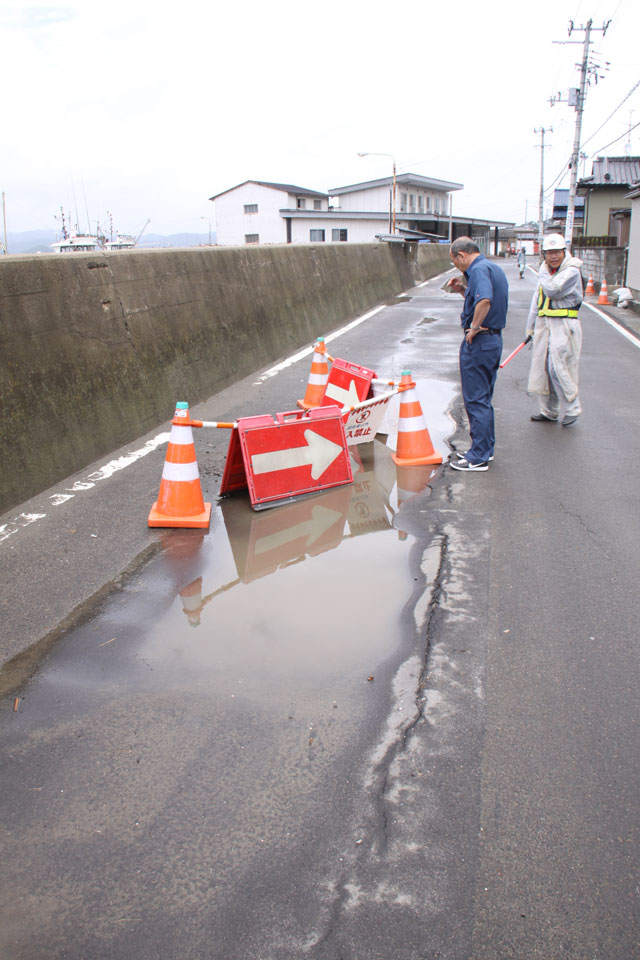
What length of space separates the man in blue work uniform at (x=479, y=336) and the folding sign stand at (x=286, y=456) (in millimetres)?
1157

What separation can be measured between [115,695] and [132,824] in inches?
30.4

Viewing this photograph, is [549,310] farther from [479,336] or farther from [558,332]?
[479,336]

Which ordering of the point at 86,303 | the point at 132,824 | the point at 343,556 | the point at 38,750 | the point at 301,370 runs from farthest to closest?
the point at 301,370 < the point at 86,303 < the point at 343,556 < the point at 38,750 < the point at 132,824

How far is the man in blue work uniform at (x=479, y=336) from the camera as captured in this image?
6.09 metres

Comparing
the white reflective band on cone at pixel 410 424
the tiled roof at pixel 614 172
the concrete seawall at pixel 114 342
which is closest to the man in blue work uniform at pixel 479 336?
the white reflective band on cone at pixel 410 424

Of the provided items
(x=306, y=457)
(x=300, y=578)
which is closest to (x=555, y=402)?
(x=306, y=457)

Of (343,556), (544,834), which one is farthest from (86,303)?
(544,834)

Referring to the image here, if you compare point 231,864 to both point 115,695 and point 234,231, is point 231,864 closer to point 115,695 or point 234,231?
point 115,695

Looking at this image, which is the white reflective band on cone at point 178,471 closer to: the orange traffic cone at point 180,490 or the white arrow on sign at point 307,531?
the orange traffic cone at point 180,490

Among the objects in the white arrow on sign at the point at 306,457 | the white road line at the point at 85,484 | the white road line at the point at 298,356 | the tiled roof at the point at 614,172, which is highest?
the tiled roof at the point at 614,172

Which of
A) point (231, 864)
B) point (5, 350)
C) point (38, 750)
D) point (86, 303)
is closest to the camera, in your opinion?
point (231, 864)

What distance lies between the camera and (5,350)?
5426 mm

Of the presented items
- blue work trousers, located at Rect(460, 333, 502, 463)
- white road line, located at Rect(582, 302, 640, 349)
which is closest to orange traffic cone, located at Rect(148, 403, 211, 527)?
blue work trousers, located at Rect(460, 333, 502, 463)

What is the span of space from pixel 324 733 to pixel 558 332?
573cm
